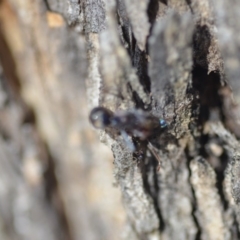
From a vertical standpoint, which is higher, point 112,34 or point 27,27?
point 27,27

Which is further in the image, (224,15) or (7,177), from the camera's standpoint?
(7,177)

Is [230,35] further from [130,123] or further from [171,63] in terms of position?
[130,123]

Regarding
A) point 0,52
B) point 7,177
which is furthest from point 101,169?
point 0,52

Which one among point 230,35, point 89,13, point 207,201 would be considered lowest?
point 207,201

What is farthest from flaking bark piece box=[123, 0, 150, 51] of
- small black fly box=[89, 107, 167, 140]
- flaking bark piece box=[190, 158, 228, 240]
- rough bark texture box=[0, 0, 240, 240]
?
flaking bark piece box=[190, 158, 228, 240]

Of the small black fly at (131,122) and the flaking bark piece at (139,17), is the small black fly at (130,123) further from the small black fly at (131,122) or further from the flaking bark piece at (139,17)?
the flaking bark piece at (139,17)

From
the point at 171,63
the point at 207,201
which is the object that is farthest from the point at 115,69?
the point at 207,201

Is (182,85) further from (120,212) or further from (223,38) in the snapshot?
(120,212)
